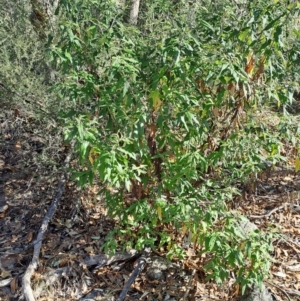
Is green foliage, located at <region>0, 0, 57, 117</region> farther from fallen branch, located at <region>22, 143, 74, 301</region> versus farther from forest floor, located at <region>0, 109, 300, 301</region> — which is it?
fallen branch, located at <region>22, 143, 74, 301</region>

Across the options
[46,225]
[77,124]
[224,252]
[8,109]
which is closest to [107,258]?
[46,225]

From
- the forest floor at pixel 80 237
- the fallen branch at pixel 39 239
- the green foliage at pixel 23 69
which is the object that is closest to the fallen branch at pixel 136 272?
the forest floor at pixel 80 237

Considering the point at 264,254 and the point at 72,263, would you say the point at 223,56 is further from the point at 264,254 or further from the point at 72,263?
the point at 72,263

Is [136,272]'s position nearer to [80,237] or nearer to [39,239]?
[80,237]

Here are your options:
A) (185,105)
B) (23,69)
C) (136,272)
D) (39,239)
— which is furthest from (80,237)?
(185,105)

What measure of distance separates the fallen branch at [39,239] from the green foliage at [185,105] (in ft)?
3.35

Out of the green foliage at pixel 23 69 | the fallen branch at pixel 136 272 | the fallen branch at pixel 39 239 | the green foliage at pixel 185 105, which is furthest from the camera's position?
the green foliage at pixel 23 69

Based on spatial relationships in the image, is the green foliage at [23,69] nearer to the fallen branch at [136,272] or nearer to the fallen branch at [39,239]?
the fallen branch at [39,239]

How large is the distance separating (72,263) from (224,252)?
1.59 meters

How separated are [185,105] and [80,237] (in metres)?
2.18

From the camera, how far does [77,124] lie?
2.55 metres

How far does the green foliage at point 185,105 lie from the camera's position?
2615mm

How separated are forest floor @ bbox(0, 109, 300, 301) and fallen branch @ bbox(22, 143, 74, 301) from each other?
69 mm

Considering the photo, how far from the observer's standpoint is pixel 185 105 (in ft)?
8.67
